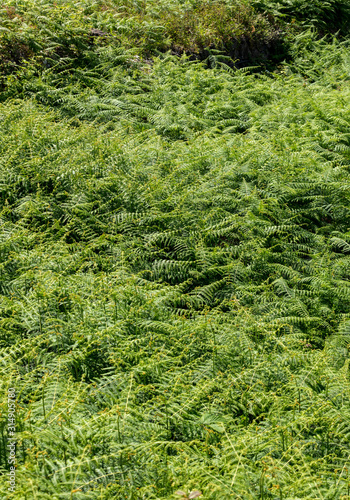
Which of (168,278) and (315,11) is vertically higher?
(315,11)

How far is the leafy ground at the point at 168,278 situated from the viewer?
2.74 m

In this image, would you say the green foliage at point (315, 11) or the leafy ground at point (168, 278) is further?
the green foliage at point (315, 11)

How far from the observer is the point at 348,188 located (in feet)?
21.9

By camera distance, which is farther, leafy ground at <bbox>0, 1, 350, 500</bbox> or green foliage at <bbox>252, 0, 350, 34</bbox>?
green foliage at <bbox>252, 0, 350, 34</bbox>

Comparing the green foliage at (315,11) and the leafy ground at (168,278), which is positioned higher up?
the green foliage at (315,11)

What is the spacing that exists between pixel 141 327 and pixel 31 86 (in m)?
6.45

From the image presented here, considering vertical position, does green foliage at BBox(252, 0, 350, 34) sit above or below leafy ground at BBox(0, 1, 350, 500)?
above

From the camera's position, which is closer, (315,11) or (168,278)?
(168,278)

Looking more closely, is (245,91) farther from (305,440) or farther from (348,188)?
(305,440)

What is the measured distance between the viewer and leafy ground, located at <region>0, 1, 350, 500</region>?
2.74 m

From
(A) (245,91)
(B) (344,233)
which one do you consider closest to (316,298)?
(B) (344,233)

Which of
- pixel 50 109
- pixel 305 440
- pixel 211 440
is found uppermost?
pixel 305 440

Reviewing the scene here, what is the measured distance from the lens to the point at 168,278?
520cm

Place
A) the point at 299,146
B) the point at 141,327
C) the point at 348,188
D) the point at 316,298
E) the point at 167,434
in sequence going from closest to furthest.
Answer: the point at 167,434
the point at 141,327
the point at 316,298
the point at 348,188
the point at 299,146
